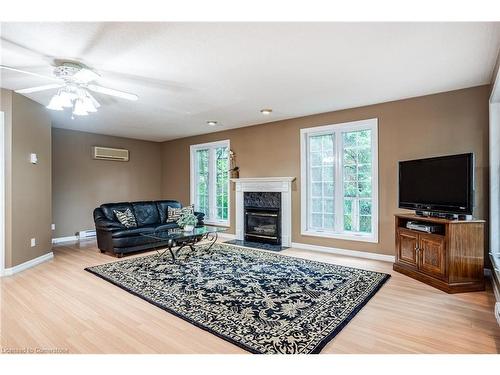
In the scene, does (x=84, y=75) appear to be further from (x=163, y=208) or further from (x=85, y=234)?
(x=85, y=234)

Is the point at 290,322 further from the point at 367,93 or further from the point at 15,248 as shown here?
the point at 15,248

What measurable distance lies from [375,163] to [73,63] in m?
4.23

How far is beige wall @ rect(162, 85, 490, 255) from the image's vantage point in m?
3.63

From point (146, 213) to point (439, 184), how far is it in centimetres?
511

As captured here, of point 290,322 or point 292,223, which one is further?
point 292,223

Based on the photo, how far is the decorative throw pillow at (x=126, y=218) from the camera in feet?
16.7

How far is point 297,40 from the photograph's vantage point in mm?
2430

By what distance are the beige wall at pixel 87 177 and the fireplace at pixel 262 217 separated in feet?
10.8

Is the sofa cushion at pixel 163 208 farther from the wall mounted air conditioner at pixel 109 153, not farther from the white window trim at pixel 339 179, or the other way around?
the white window trim at pixel 339 179

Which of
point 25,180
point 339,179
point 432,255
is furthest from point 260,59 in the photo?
point 25,180

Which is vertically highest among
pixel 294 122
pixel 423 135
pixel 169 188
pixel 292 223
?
pixel 294 122

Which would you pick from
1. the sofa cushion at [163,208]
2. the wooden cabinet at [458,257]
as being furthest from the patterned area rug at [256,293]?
the sofa cushion at [163,208]

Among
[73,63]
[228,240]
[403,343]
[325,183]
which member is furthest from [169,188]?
[403,343]

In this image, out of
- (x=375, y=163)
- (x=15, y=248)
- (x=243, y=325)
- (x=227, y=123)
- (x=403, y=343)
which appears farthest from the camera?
(x=227, y=123)
